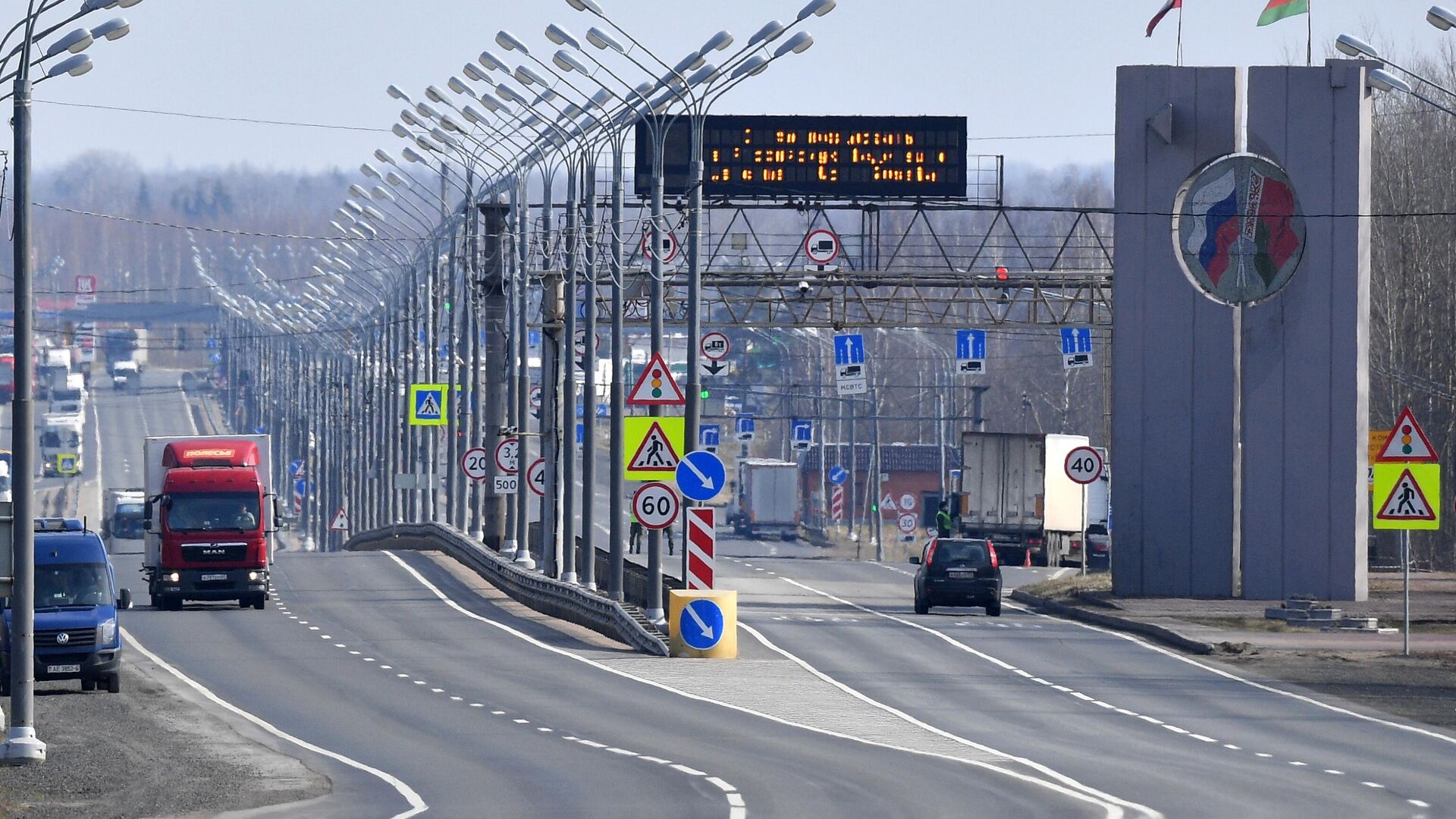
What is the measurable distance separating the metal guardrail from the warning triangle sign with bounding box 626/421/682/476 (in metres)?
3.13

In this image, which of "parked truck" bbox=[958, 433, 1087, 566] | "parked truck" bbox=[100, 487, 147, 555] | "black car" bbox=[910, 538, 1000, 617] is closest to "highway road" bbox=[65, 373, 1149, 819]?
"black car" bbox=[910, 538, 1000, 617]

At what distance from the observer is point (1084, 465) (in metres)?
52.2

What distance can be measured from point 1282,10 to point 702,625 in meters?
21.8

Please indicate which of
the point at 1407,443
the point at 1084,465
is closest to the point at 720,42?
the point at 1407,443

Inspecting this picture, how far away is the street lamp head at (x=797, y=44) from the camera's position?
3278 cm

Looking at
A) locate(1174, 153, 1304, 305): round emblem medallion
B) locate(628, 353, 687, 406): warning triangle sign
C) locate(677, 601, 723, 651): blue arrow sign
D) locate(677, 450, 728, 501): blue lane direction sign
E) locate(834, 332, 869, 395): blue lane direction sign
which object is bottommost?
locate(677, 601, 723, 651): blue arrow sign

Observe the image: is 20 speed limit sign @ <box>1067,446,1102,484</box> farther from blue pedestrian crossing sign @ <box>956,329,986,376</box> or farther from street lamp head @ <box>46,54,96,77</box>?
street lamp head @ <box>46,54,96,77</box>

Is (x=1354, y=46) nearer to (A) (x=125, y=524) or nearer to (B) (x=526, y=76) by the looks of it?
(B) (x=526, y=76)

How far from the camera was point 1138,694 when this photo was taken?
30109 mm

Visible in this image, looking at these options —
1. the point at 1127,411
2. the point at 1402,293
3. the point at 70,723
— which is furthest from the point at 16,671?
the point at 1402,293

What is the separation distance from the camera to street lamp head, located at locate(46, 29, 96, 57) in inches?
922

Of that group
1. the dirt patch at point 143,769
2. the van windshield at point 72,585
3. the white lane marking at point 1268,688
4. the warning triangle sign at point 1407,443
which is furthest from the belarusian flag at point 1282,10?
the dirt patch at point 143,769

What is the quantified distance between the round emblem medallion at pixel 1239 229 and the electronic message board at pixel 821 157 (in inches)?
324

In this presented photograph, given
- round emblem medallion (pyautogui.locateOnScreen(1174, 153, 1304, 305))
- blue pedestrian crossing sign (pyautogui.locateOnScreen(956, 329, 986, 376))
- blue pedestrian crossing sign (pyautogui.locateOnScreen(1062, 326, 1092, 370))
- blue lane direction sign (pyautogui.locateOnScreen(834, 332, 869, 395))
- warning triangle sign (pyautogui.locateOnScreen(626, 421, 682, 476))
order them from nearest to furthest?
warning triangle sign (pyautogui.locateOnScreen(626, 421, 682, 476)) < round emblem medallion (pyautogui.locateOnScreen(1174, 153, 1304, 305)) < blue pedestrian crossing sign (pyautogui.locateOnScreen(1062, 326, 1092, 370)) < blue pedestrian crossing sign (pyautogui.locateOnScreen(956, 329, 986, 376)) < blue lane direction sign (pyautogui.locateOnScreen(834, 332, 869, 395))
